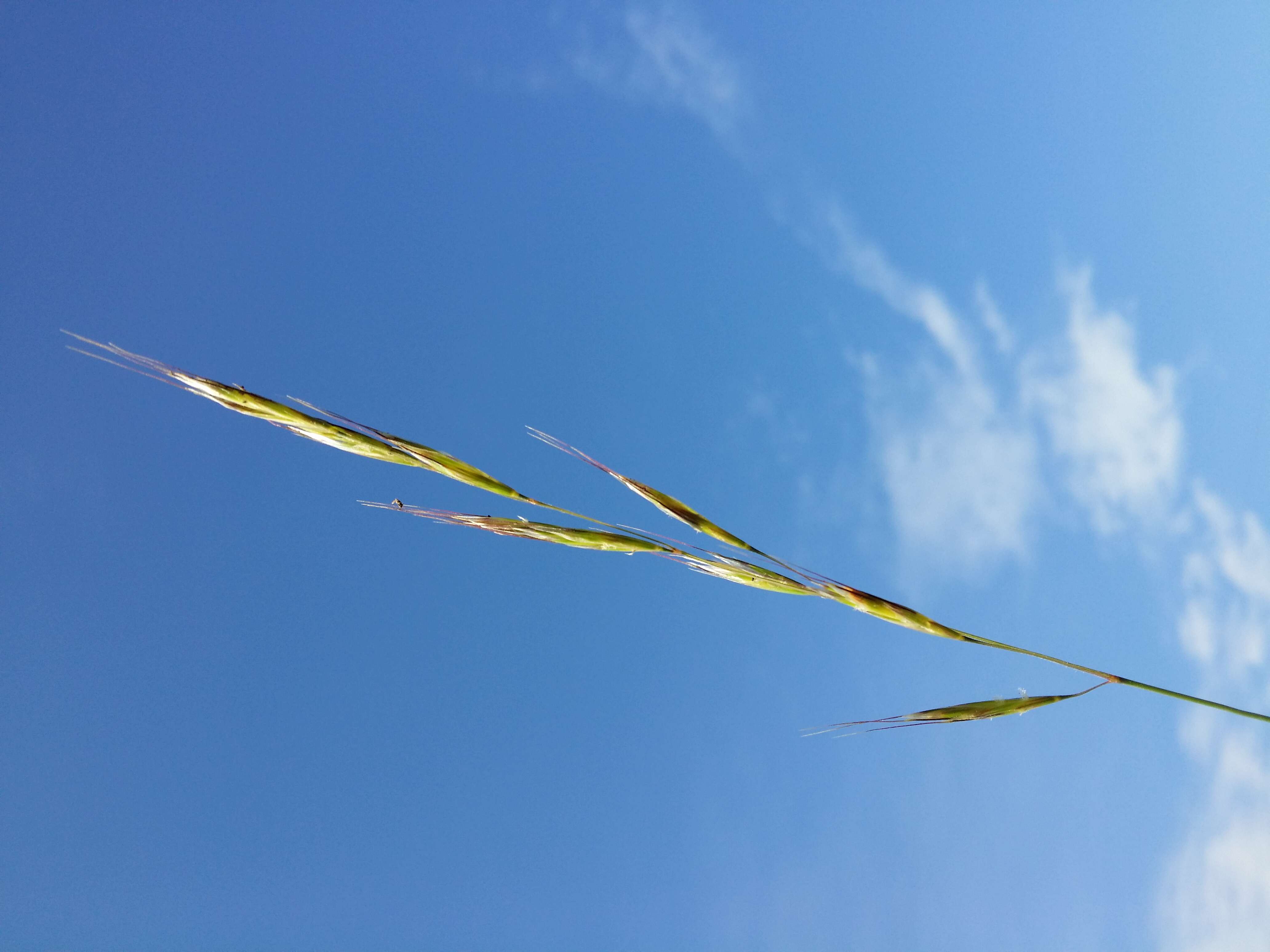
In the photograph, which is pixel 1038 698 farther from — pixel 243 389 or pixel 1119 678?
pixel 243 389

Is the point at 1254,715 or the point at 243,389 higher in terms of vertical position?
the point at 243,389

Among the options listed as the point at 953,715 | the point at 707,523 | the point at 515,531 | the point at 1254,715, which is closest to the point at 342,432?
the point at 515,531

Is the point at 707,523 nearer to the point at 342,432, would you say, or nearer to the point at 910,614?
the point at 910,614

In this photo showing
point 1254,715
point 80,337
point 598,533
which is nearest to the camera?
point 80,337

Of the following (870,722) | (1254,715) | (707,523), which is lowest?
(870,722)

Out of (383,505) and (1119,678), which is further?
(383,505)

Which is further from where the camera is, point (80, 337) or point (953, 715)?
point (953, 715)

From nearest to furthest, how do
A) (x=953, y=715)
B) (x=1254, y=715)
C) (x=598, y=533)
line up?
(x=1254, y=715)
(x=598, y=533)
(x=953, y=715)

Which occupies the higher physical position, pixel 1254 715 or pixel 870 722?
pixel 1254 715

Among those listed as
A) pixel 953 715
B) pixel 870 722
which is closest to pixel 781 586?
pixel 870 722
